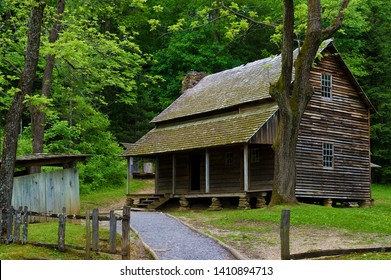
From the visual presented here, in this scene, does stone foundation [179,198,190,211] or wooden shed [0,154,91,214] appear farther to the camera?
stone foundation [179,198,190,211]

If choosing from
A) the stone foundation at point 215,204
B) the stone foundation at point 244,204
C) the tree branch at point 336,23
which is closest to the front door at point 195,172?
the stone foundation at point 215,204

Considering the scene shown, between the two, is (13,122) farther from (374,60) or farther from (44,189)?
(374,60)

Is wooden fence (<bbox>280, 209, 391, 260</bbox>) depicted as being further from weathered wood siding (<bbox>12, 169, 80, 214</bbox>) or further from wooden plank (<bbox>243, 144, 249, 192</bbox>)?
wooden plank (<bbox>243, 144, 249, 192</bbox>)

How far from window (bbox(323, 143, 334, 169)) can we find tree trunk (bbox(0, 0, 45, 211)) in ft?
56.8

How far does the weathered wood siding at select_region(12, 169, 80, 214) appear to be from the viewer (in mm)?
20562

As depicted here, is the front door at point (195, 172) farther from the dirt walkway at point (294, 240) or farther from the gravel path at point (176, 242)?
the dirt walkway at point (294, 240)

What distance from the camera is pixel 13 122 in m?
16.8

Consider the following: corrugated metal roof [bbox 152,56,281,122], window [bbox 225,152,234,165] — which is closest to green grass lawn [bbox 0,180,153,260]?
window [bbox 225,152,234,165]

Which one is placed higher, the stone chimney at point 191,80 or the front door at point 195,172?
the stone chimney at point 191,80

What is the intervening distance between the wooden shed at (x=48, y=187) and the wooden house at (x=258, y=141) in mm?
8246

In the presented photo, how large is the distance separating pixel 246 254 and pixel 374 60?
37.3 m

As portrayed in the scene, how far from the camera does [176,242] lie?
16406mm

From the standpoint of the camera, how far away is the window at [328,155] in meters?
29.9

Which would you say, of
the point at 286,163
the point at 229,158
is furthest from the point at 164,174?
the point at 286,163
